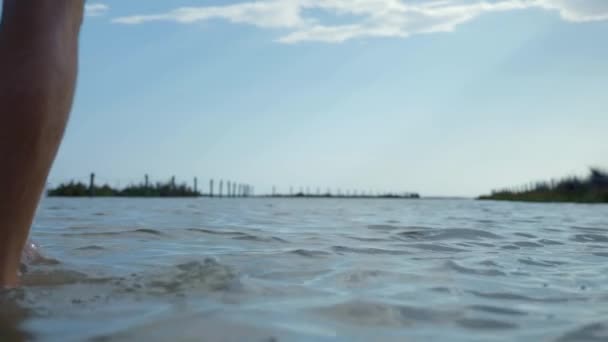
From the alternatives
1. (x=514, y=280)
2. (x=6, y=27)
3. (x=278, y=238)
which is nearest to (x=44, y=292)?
(x=6, y=27)

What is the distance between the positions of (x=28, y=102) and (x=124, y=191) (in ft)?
124

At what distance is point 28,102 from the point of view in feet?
5.08

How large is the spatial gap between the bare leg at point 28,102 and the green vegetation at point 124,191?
29.4 m

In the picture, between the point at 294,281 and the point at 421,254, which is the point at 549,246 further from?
the point at 294,281

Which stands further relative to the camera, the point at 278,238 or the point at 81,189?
the point at 81,189

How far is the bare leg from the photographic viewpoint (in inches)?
60.8

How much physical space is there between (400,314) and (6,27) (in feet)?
4.05

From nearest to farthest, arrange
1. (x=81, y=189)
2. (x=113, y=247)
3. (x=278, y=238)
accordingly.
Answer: (x=113, y=247) < (x=278, y=238) < (x=81, y=189)

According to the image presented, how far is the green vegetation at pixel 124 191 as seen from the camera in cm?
3406

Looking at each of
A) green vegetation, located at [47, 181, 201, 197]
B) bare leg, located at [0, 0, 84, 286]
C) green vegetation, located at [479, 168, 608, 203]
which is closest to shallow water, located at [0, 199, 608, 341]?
bare leg, located at [0, 0, 84, 286]

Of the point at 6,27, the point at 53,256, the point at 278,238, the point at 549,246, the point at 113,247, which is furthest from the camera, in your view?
the point at 278,238

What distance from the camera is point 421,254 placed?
323 centimetres

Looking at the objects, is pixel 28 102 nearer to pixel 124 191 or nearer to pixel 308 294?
pixel 308 294

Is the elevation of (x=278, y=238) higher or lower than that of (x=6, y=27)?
lower
